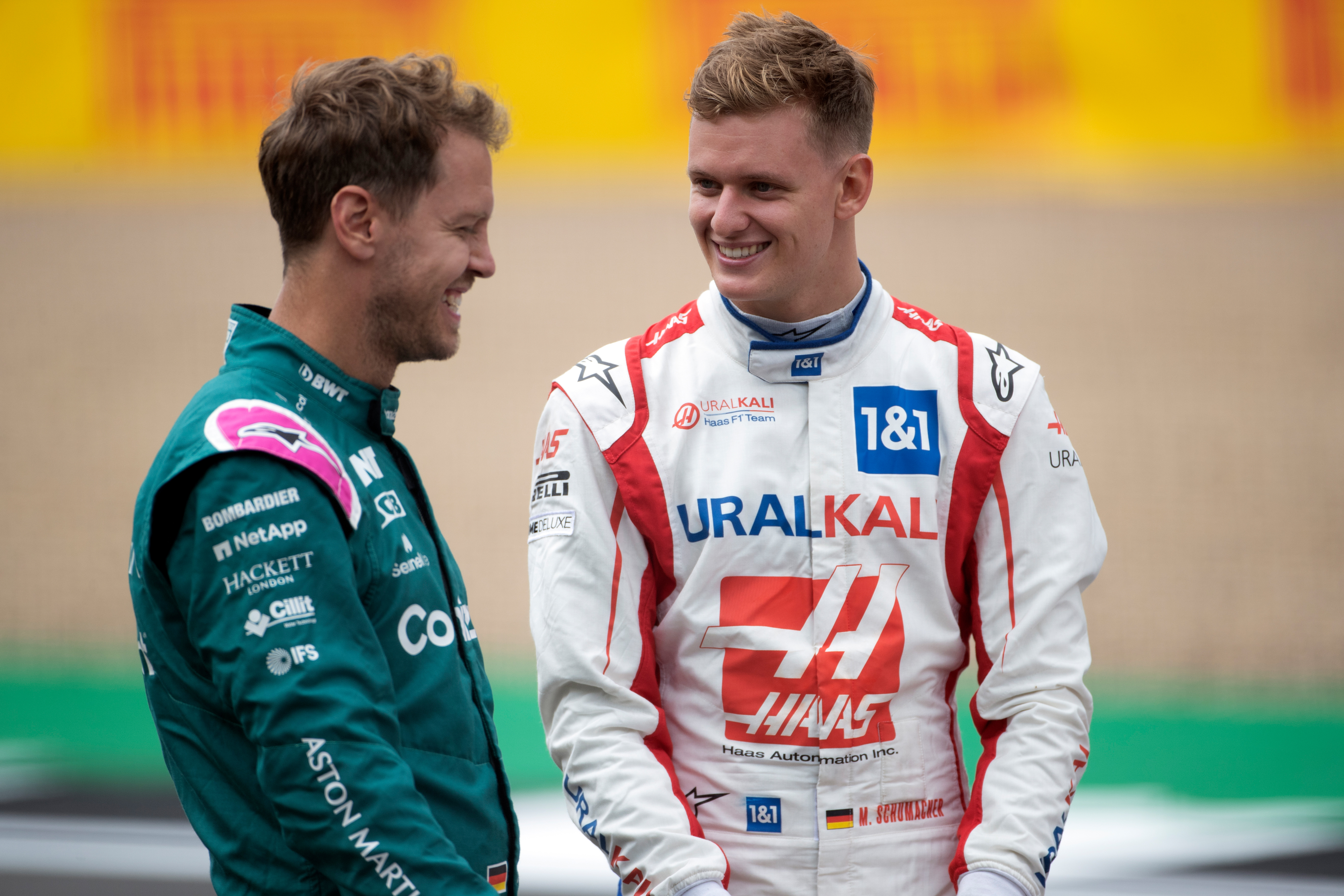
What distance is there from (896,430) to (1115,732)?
14.1ft

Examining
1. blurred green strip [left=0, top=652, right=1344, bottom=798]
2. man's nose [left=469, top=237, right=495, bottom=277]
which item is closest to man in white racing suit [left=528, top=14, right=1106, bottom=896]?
man's nose [left=469, top=237, right=495, bottom=277]

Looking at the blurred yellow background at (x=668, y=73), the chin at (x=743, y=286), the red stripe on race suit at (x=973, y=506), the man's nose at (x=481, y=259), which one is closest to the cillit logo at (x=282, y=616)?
the man's nose at (x=481, y=259)

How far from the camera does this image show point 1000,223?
7.81 m

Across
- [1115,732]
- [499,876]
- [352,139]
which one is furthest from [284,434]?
[1115,732]

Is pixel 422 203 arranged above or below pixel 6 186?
below

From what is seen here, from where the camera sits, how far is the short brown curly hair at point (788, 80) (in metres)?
1.88

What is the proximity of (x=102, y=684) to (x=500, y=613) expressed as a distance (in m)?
2.18

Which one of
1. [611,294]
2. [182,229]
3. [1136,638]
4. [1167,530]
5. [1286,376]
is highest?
[182,229]

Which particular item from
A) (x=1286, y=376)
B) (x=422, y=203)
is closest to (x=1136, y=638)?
(x=1286, y=376)

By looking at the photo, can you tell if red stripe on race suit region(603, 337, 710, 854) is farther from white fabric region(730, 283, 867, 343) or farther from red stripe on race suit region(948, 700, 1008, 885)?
red stripe on race suit region(948, 700, 1008, 885)

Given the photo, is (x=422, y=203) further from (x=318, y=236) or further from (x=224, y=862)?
(x=224, y=862)

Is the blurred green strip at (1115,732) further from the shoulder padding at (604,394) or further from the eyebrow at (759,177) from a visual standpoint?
the eyebrow at (759,177)

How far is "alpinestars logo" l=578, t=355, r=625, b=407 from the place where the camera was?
1.94 meters

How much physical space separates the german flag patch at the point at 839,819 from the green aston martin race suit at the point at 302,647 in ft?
1.55
